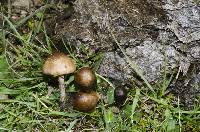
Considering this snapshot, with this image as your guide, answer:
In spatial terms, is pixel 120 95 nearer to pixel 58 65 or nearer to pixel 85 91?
pixel 85 91

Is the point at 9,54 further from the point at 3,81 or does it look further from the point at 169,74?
the point at 169,74

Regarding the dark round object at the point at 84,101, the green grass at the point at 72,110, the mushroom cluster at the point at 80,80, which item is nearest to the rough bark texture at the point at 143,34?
the green grass at the point at 72,110

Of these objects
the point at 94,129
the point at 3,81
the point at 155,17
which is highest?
the point at 155,17

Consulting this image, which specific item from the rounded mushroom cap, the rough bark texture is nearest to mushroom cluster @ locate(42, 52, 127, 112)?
the rounded mushroom cap

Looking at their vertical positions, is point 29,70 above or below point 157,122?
above

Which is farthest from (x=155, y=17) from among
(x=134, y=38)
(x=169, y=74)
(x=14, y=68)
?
(x=14, y=68)

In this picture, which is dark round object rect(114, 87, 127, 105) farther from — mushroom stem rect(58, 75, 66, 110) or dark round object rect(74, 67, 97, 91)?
mushroom stem rect(58, 75, 66, 110)
